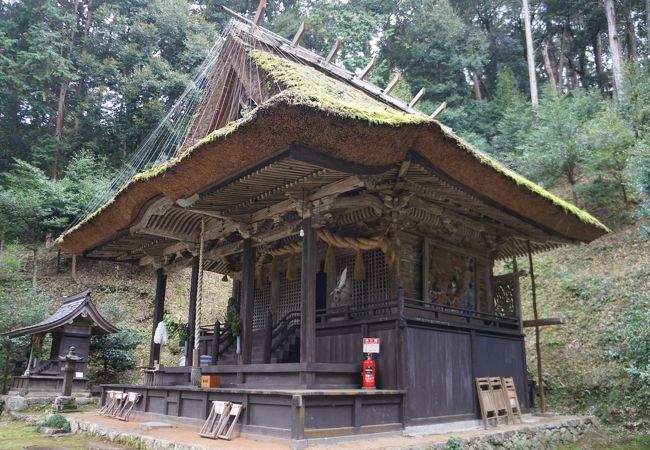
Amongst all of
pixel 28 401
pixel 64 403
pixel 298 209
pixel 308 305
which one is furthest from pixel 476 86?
pixel 28 401

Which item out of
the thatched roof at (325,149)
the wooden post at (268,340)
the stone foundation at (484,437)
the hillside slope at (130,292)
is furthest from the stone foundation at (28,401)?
the wooden post at (268,340)

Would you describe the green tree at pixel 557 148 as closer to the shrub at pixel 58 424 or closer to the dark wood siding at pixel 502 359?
the dark wood siding at pixel 502 359

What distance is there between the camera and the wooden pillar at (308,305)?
7.48 metres

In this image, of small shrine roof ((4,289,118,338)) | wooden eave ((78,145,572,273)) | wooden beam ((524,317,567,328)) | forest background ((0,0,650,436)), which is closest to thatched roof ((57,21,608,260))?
wooden eave ((78,145,572,273))

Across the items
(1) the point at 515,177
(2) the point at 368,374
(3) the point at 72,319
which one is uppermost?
(1) the point at 515,177

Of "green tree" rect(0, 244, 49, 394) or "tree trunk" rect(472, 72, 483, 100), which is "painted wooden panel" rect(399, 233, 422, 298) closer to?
"green tree" rect(0, 244, 49, 394)

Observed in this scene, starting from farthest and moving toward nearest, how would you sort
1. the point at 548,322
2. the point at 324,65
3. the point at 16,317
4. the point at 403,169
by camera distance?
the point at 16,317, the point at 324,65, the point at 548,322, the point at 403,169

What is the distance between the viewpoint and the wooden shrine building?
260 inches

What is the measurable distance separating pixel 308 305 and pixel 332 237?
76.0 inches

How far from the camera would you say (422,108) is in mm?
28844

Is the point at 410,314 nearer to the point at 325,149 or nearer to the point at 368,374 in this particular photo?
the point at 368,374

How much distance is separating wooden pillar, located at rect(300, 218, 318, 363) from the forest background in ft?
20.3

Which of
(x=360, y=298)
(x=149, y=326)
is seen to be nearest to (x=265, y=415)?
(x=360, y=298)

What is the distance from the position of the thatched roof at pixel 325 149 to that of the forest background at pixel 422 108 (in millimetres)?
2942
